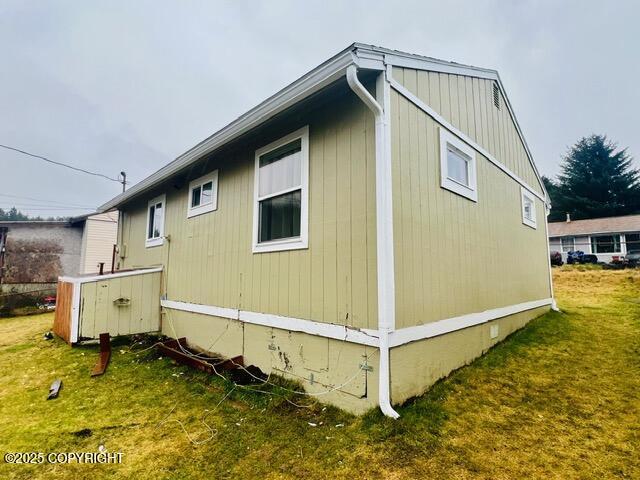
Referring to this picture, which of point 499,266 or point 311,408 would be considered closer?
point 311,408

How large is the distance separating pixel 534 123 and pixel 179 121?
42820 millimetres

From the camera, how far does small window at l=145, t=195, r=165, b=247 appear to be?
7.20 m

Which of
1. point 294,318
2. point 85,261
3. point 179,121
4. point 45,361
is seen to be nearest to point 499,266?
point 294,318

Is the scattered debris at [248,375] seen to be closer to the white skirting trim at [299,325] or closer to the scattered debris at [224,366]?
the scattered debris at [224,366]

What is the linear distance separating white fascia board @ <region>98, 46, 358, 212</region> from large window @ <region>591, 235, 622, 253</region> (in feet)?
93.2

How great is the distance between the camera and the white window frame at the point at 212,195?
5488 mm

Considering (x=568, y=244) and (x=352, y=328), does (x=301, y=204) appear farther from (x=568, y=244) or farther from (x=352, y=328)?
(x=568, y=244)

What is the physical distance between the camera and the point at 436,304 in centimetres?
365

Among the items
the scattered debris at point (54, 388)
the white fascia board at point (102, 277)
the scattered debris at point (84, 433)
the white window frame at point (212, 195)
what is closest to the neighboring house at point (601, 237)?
the white window frame at point (212, 195)

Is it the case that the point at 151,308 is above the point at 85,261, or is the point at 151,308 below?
below

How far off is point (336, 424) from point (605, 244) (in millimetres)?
28787

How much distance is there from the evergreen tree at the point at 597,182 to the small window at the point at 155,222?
116 feet

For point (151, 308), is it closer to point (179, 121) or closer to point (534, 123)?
point (179, 121)

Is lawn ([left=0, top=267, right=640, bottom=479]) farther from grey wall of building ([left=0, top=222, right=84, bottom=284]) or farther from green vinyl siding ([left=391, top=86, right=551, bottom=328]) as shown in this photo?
grey wall of building ([left=0, top=222, right=84, bottom=284])
